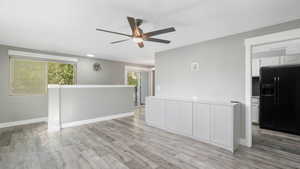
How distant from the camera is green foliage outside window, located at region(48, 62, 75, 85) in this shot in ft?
15.9

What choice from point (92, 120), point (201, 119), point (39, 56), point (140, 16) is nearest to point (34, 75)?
point (39, 56)

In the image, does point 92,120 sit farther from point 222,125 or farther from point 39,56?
point 222,125

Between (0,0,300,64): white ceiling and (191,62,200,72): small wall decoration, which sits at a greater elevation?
(0,0,300,64): white ceiling

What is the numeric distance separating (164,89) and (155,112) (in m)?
0.92

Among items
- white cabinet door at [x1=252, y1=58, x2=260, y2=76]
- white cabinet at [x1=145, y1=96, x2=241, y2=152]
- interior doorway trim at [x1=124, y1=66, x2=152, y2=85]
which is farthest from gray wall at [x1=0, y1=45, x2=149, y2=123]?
white cabinet door at [x1=252, y1=58, x2=260, y2=76]

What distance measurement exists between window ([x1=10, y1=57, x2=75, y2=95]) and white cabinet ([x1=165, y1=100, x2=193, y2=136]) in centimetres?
405

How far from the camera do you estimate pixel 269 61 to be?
12.9ft

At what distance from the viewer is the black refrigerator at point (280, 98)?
344cm

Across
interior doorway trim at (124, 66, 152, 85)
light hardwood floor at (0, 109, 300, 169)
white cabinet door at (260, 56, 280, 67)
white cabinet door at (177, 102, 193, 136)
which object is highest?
interior doorway trim at (124, 66, 152, 85)

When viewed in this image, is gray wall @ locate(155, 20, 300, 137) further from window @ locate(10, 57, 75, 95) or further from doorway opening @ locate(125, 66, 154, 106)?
window @ locate(10, 57, 75, 95)

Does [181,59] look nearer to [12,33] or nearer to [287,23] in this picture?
[287,23]

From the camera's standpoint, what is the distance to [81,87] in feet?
14.4

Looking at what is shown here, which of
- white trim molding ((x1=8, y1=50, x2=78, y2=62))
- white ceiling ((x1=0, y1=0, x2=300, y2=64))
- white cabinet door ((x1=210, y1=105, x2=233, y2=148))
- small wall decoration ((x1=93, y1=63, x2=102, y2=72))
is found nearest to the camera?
white ceiling ((x1=0, y1=0, x2=300, y2=64))

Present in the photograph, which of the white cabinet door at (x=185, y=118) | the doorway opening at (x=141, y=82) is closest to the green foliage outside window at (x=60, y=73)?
the doorway opening at (x=141, y=82)
